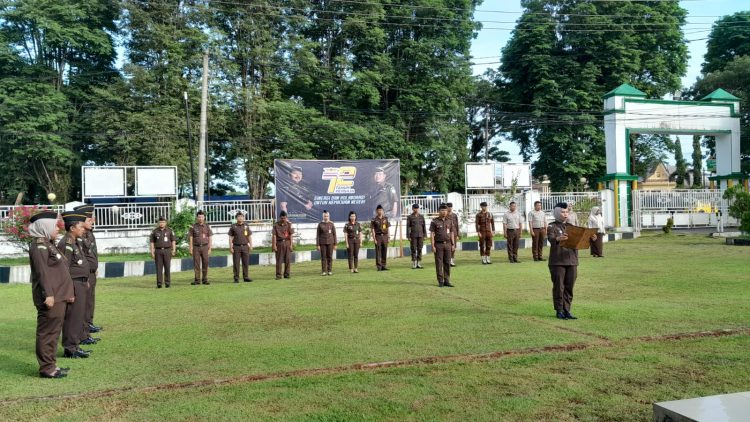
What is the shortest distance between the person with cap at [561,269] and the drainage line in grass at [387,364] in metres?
1.44

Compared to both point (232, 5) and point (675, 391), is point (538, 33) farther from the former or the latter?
point (675, 391)

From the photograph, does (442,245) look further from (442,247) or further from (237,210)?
(237,210)

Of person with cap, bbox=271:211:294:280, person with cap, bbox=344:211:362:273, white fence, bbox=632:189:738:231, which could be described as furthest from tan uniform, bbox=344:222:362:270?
white fence, bbox=632:189:738:231

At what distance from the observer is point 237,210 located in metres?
22.1

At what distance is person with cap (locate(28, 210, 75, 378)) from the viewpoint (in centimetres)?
554

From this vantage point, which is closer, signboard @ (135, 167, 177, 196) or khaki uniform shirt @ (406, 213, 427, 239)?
A: khaki uniform shirt @ (406, 213, 427, 239)

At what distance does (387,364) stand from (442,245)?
20.5 feet

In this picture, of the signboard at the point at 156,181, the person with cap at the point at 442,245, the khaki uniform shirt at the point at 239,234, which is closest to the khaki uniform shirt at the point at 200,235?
the khaki uniform shirt at the point at 239,234

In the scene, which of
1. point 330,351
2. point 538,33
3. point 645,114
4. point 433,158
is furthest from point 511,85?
point 330,351

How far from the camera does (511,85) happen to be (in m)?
40.4

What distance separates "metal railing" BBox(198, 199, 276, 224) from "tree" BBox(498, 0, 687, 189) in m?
21.0

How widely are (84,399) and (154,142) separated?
83.1 ft

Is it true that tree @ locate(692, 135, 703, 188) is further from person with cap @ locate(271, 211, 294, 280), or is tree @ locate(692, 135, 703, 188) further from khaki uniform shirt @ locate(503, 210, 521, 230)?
person with cap @ locate(271, 211, 294, 280)

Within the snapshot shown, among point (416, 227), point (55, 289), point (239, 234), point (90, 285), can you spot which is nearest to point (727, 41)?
point (416, 227)
